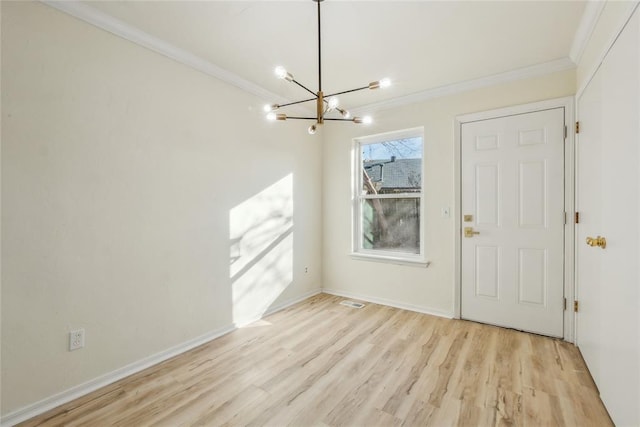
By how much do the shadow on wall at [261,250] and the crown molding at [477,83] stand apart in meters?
1.46

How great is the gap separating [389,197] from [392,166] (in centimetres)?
39

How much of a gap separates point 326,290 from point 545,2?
3617 mm

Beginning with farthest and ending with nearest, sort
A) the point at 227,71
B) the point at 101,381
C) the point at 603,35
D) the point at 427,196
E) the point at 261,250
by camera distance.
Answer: the point at 427,196, the point at 261,250, the point at 227,71, the point at 101,381, the point at 603,35

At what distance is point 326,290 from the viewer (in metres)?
4.21

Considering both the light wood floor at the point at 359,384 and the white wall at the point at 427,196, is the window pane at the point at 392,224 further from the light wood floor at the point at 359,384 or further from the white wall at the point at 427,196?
the light wood floor at the point at 359,384

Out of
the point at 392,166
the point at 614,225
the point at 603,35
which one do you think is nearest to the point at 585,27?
the point at 603,35

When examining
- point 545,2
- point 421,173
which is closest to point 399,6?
point 545,2

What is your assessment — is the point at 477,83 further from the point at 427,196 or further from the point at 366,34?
the point at 366,34

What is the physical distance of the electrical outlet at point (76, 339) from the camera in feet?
6.28

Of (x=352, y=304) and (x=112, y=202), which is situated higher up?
(x=112, y=202)

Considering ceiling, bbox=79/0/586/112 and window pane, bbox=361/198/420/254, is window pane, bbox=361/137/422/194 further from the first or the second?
ceiling, bbox=79/0/586/112

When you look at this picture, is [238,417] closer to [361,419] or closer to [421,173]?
[361,419]

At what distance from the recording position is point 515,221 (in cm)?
288

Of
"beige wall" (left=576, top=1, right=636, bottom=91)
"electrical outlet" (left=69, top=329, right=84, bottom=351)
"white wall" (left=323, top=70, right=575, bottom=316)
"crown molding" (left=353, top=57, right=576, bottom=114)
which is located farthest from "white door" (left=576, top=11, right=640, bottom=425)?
"electrical outlet" (left=69, top=329, right=84, bottom=351)
